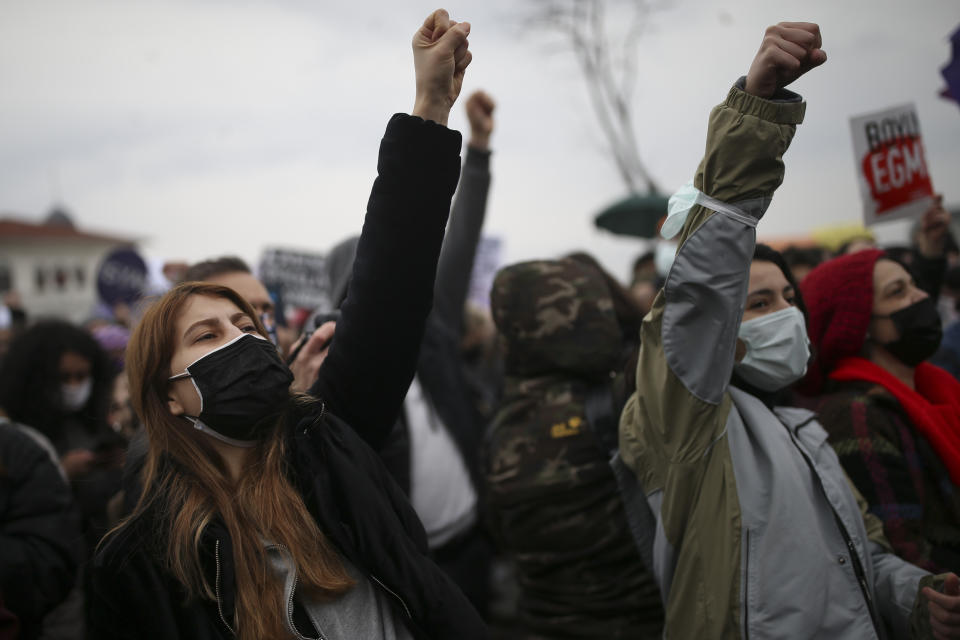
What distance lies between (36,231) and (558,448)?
4324cm

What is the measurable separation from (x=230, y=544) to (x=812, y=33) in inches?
67.9

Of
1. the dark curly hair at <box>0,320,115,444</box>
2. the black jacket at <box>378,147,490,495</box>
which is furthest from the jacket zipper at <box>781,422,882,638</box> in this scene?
the dark curly hair at <box>0,320,115,444</box>

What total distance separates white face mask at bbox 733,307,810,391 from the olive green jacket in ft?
0.31

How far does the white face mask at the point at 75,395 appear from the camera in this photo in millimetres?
3752

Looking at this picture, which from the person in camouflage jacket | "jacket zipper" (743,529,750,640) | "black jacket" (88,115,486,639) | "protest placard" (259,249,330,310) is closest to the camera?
"black jacket" (88,115,486,639)

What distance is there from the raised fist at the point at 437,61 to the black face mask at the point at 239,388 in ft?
Answer: 2.32

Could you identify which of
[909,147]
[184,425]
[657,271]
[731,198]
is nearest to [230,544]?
[184,425]

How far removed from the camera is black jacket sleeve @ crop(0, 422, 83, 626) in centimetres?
239

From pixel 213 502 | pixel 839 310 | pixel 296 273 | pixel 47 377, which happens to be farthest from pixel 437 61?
pixel 296 273

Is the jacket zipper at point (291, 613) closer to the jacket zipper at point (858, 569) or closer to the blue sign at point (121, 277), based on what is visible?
the jacket zipper at point (858, 569)

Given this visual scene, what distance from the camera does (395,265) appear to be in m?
1.63

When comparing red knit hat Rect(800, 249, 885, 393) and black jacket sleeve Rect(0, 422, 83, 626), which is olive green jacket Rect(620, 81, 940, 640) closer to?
red knit hat Rect(800, 249, 885, 393)

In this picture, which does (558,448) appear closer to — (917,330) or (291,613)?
(291,613)

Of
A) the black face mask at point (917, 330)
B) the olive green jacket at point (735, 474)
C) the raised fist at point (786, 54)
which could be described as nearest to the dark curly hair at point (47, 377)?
the olive green jacket at point (735, 474)
